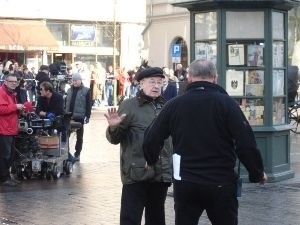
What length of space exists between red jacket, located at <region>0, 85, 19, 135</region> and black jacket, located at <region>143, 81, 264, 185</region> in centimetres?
605

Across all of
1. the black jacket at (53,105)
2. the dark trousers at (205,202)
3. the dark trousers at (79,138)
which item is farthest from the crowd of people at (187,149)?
the dark trousers at (79,138)

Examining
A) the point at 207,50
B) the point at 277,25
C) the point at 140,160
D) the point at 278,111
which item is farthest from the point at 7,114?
the point at 140,160

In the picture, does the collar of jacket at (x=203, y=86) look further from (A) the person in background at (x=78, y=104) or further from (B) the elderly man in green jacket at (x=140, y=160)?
(A) the person in background at (x=78, y=104)

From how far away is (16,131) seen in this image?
11391mm

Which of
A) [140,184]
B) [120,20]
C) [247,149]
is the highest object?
[120,20]

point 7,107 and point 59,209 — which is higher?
point 7,107

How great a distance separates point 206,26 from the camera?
1177cm

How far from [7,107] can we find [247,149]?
642 cm

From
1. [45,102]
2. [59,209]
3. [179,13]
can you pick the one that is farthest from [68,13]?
[59,209]

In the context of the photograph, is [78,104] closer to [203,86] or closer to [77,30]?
[203,86]

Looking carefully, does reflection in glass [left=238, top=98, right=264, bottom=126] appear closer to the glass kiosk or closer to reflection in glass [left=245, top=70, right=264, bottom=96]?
the glass kiosk

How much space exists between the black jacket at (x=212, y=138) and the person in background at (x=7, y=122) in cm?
607

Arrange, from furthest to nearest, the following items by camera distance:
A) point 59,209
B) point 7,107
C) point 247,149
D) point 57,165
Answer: point 57,165 < point 7,107 < point 59,209 < point 247,149

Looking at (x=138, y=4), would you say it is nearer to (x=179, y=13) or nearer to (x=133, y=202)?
(x=179, y=13)
